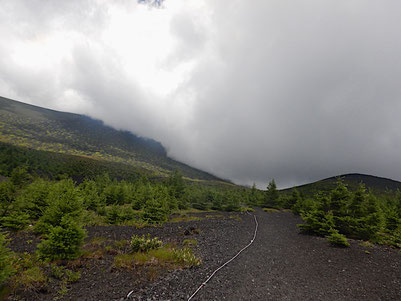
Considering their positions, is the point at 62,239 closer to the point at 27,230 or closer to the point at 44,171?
the point at 27,230

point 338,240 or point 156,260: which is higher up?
point 338,240

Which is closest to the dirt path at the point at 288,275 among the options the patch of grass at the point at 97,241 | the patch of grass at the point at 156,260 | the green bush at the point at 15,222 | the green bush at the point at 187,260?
the green bush at the point at 187,260

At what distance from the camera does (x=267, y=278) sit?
8.70 meters

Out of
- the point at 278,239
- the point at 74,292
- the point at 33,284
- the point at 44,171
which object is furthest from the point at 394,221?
the point at 44,171

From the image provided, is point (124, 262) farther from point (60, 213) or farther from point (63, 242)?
point (60, 213)

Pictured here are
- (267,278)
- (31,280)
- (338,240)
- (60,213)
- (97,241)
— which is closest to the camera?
(31,280)

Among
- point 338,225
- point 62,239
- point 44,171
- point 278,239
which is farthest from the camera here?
point 44,171

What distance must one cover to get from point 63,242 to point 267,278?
10702 millimetres

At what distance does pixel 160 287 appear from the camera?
7242mm

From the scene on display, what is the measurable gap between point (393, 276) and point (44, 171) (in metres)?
85.4

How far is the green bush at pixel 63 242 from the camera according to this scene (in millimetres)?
8945

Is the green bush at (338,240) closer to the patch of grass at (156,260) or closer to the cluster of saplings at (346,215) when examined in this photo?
the cluster of saplings at (346,215)

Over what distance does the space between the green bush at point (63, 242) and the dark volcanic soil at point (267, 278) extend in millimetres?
1661

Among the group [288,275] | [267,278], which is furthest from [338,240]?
[267,278]
